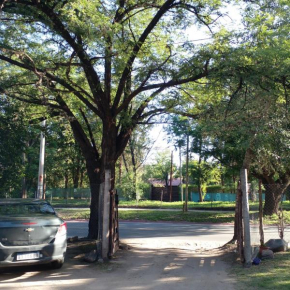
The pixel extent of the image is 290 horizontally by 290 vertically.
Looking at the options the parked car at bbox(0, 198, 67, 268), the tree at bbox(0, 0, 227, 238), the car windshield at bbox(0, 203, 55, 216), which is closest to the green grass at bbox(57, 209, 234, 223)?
the tree at bbox(0, 0, 227, 238)

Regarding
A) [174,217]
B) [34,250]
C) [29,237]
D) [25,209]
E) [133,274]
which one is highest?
[25,209]

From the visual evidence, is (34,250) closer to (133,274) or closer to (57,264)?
(57,264)

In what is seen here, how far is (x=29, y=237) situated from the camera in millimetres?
7684

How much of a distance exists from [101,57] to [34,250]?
525cm

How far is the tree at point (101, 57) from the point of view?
9773 millimetres

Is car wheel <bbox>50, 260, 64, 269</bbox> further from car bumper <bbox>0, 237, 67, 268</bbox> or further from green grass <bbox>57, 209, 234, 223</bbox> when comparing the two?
green grass <bbox>57, 209, 234, 223</bbox>

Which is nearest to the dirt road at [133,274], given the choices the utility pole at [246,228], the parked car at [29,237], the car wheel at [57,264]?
the car wheel at [57,264]

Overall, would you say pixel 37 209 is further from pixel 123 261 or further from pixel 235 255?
pixel 235 255

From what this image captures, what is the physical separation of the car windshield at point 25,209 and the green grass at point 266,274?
14.4 ft

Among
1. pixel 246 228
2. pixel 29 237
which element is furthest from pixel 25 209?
pixel 246 228

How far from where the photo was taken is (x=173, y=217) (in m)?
24.2

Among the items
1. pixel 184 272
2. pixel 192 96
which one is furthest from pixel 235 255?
pixel 192 96

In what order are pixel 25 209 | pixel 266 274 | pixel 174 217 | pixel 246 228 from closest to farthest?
pixel 266 274
pixel 25 209
pixel 246 228
pixel 174 217

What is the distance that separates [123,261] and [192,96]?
617cm
